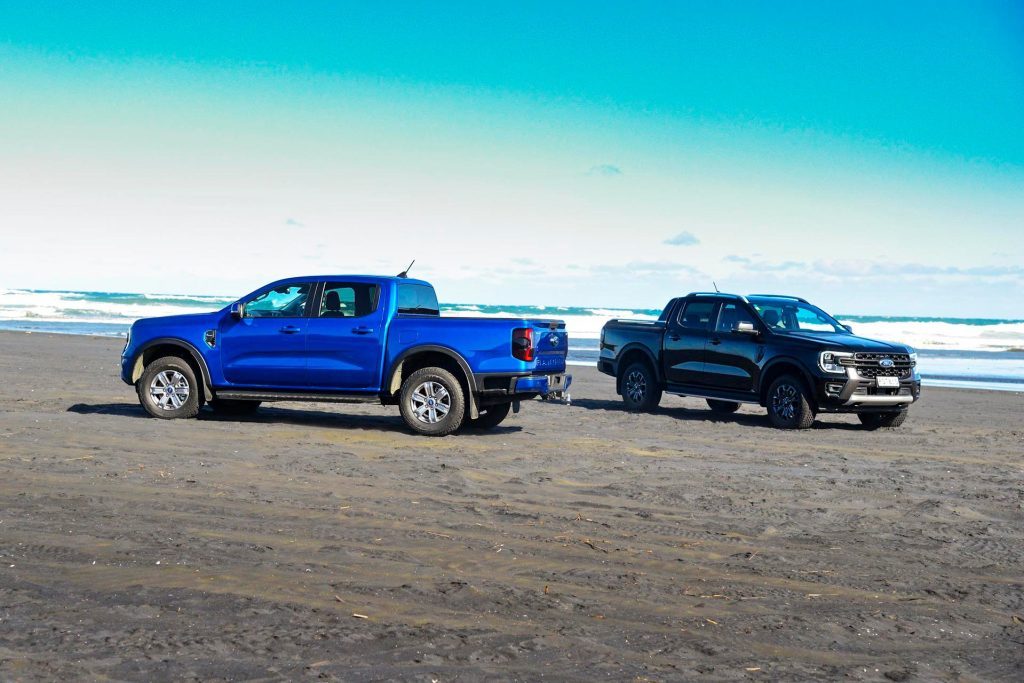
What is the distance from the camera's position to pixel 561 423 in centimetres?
1466

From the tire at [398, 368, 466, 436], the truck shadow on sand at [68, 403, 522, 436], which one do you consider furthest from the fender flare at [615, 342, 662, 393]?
the tire at [398, 368, 466, 436]

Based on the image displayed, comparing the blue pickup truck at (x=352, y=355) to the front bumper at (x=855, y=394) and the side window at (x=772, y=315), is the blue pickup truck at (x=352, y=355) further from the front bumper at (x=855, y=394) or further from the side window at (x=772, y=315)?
the side window at (x=772, y=315)

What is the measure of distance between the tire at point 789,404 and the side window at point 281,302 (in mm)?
6512

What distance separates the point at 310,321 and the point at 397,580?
7.72 meters

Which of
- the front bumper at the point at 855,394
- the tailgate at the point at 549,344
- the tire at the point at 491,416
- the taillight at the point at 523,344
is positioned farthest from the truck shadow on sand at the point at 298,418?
the front bumper at the point at 855,394

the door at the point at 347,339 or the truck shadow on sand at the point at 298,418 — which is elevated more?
the door at the point at 347,339

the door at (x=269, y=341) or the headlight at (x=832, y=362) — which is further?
the headlight at (x=832, y=362)

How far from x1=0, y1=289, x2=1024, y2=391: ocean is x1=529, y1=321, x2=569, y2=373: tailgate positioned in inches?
610

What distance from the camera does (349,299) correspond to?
13.2 meters

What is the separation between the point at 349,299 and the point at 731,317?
591cm

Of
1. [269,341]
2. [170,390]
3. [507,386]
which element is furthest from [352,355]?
[170,390]

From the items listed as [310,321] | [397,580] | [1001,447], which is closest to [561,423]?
[310,321]

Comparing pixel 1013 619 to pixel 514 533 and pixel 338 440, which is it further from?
pixel 338 440

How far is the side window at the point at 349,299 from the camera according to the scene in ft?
42.9
